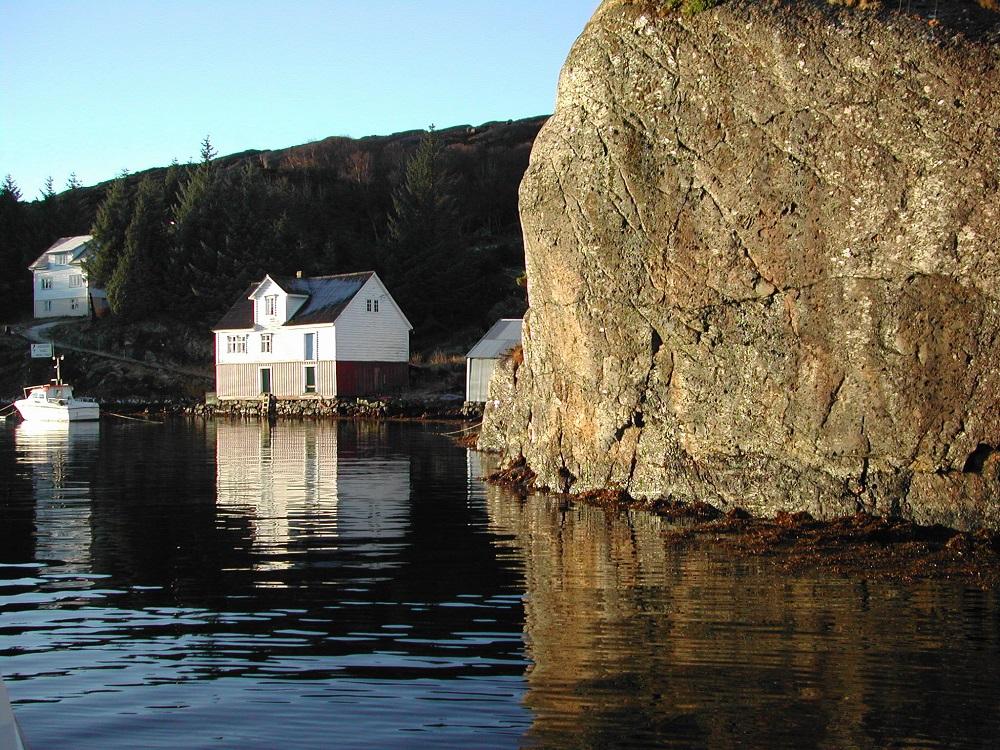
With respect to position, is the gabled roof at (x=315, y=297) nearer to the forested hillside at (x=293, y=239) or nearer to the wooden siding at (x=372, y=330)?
the wooden siding at (x=372, y=330)

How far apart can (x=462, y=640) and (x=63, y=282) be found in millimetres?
105352

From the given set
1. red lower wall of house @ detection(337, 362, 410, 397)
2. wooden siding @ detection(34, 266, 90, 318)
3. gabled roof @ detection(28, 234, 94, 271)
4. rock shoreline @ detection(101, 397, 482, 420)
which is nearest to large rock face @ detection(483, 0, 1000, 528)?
rock shoreline @ detection(101, 397, 482, 420)

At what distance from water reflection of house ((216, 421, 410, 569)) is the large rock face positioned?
5.52 metres

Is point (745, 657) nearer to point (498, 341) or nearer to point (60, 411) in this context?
point (498, 341)

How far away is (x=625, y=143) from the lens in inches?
890

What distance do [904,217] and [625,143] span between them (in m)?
6.24

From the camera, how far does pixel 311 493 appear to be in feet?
93.9

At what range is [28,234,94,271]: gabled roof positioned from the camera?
10731cm

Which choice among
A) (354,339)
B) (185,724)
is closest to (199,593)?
(185,724)

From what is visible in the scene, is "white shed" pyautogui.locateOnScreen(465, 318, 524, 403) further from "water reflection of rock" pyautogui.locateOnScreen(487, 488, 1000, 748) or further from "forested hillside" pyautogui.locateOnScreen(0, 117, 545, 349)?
"water reflection of rock" pyautogui.locateOnScreen(487, 488, 1000, 748)

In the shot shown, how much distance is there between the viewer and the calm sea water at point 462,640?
982 centimetres

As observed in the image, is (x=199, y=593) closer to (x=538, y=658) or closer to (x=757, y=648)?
(x=538, y=658)

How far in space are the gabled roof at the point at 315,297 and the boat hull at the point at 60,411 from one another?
1410cm

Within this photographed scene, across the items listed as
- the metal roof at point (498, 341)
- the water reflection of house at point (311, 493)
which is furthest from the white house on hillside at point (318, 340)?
the water reflection of house at point (311, 493)
